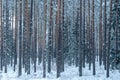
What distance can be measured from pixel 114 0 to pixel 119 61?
6.89m

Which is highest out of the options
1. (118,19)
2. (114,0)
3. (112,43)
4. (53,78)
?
(114,0)

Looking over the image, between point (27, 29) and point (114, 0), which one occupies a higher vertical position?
point (114, 0)

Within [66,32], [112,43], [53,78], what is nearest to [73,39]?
[66,32]

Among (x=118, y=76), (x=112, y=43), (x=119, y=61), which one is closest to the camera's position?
(x=118, y=76)

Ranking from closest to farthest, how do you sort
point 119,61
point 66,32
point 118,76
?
point 118,76
point 119,61
point 66,32

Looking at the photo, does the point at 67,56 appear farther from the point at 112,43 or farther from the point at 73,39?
the point at 112,43

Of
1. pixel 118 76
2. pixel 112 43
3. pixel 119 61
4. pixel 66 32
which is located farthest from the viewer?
pixel 66 32

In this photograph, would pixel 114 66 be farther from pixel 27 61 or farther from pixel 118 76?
pixel 27 61

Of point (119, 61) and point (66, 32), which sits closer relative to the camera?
point (119, 61)

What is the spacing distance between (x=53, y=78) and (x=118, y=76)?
608 cm

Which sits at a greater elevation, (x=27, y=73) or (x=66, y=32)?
(x=66, y=32)

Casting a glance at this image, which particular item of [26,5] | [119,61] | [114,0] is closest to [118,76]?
[119,61]

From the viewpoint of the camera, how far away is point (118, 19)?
95.0 feet

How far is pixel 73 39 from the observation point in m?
45.2
